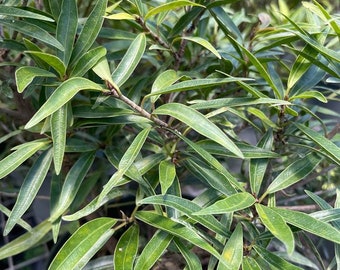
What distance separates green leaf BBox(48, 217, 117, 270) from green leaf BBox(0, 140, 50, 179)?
0.12 meters

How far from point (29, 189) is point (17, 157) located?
0.16 feet

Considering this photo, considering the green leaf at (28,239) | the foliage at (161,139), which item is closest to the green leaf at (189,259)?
the foliage at (161,139)

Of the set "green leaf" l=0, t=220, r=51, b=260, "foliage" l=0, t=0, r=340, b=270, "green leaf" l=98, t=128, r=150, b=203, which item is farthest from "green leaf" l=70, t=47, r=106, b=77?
"green leaf" l=0, t=220, r=51, b=260

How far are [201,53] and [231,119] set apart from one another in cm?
15

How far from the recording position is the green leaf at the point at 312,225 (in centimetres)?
43

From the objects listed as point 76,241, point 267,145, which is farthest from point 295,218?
point 76,241

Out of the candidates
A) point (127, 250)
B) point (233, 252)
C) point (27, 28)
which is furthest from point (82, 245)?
point (27, 28)

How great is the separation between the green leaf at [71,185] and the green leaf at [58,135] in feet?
0.39

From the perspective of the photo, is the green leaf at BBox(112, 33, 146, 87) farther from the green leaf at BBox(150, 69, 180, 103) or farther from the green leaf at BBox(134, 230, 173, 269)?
the green leaf at BBox(134, 230, 173, 269)

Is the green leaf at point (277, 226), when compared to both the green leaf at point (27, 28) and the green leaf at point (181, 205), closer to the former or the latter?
the green leaf at point (181, 205)

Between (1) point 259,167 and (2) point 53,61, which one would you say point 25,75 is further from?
(1) point 259,167

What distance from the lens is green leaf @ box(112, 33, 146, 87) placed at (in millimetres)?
524

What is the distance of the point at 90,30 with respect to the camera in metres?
0.53

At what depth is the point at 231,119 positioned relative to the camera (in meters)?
0.84
